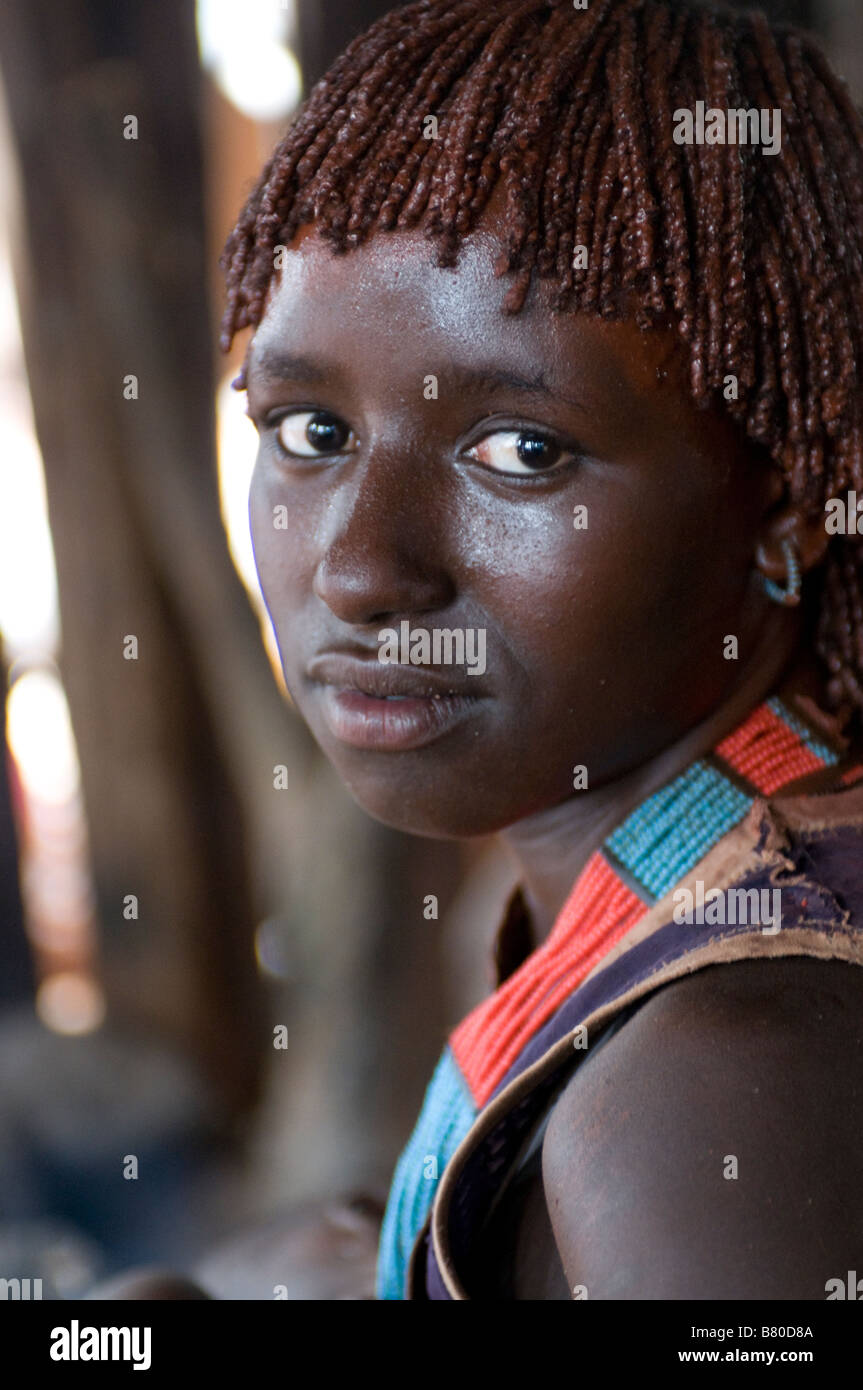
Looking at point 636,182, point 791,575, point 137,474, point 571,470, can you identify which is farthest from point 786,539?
point 137,474

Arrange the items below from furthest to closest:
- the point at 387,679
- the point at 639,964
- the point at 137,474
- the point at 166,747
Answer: the point at 166,747, the point at 137,474, the point at 387,679, the point at 639,964

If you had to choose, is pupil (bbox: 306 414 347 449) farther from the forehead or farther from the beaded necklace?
the beaded necklace

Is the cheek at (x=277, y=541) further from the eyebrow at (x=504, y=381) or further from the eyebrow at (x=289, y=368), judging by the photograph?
the eyebrow at (x=504, y=381)

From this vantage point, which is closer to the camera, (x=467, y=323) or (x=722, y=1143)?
(x=722, y=1143)

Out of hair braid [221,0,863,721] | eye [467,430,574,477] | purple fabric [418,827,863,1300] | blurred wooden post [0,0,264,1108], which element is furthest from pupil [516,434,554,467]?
blurred wooden post [0,0,264,1108]

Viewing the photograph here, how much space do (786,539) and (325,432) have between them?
427 mm

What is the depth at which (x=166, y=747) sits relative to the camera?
375 centimetres

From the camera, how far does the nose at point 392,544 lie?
3.85 feet

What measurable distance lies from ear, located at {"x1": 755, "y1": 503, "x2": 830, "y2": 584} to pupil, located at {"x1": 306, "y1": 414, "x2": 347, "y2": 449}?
1.28 ft

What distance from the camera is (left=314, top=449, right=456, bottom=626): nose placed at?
3.85 ft

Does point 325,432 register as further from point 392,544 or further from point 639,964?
point 639,964

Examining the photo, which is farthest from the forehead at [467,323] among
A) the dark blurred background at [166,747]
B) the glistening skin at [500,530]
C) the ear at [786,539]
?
the dark blurred background at [166,747]

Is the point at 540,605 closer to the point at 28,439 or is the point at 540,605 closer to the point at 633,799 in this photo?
the point at 633,799

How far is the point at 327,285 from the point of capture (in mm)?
1216
